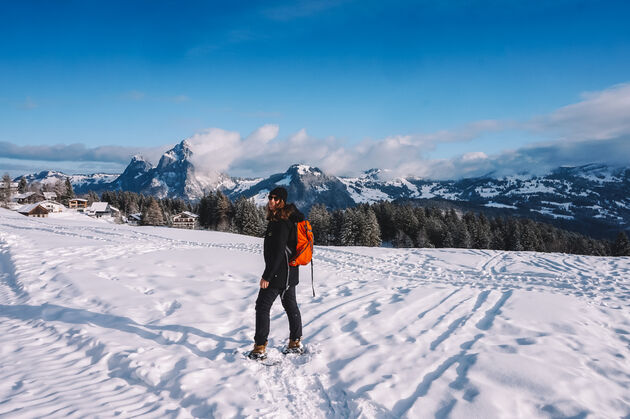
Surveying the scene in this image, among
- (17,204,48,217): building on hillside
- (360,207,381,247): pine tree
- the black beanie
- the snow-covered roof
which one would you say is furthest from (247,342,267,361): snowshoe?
the snow-covered roof

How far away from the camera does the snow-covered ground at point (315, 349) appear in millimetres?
4102

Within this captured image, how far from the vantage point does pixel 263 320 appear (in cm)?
540

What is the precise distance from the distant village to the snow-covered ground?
81.8 m

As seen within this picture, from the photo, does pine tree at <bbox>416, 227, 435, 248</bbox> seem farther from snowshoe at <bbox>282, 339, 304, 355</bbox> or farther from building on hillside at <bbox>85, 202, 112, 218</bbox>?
building on hillside at <bbox>85, 202, 112, 218</bbox>

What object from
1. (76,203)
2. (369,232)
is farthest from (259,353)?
(76,203)

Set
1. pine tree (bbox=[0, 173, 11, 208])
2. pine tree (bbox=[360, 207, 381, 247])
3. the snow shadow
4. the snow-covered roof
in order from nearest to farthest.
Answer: the snow shadow
pine tree (bbox=[360, 207, 381, 247])
pine tree (bbox=[0, 173, 11, 208])
the snow-covered roof

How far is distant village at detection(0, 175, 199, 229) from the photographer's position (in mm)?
80637

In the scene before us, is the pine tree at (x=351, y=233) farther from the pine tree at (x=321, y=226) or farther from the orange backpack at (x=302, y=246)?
the orange backpack at (x=302, y=246)

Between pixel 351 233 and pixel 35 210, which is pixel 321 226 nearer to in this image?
pixel 351 233

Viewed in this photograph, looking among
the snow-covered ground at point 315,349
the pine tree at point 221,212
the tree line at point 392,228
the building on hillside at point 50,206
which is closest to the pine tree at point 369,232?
the tree line at point 392,228

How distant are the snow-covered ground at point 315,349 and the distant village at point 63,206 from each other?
268ft

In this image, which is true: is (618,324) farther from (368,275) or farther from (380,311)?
(368,275)

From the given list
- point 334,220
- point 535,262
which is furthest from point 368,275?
point 334,220

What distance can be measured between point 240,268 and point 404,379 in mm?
9789
